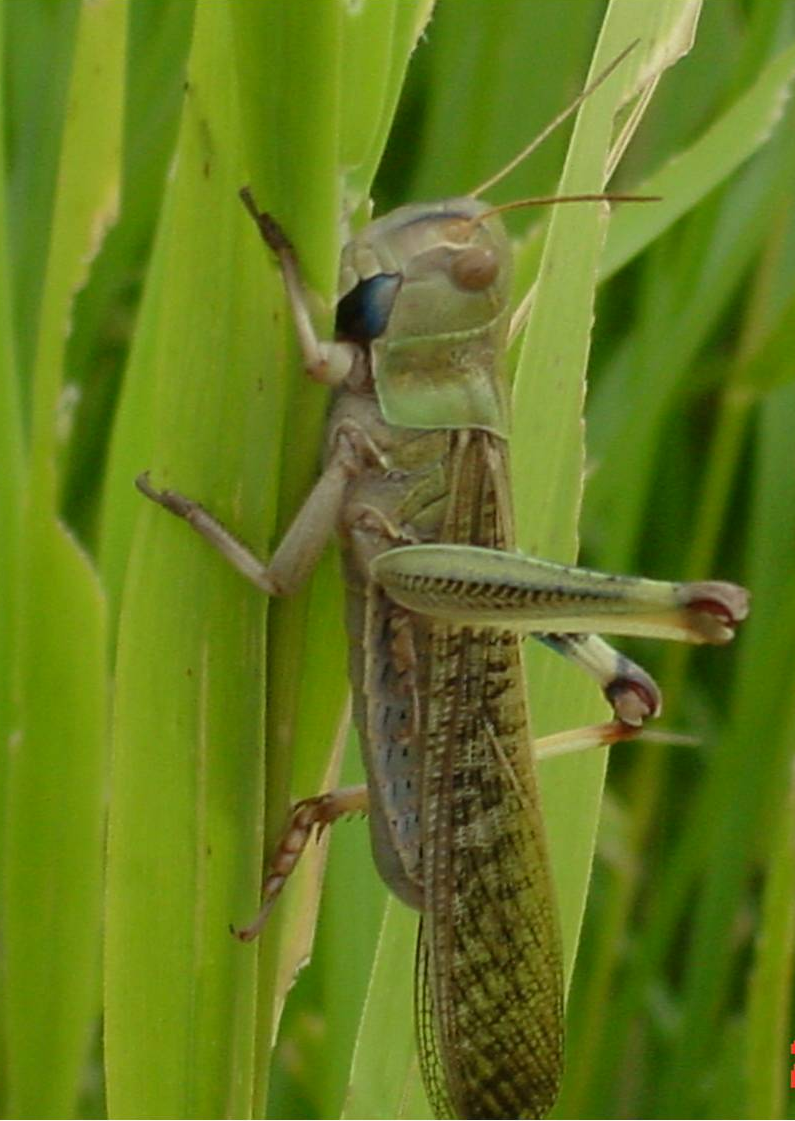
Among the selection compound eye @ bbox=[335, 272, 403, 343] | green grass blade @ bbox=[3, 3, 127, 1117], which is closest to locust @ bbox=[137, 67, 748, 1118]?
compound eye @ bbox=[335, 272, 403, 343]

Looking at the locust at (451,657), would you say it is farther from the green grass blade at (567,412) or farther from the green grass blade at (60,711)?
the green grass blade at (60,711)

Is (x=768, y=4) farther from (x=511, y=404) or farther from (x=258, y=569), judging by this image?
(x=258, y=569)

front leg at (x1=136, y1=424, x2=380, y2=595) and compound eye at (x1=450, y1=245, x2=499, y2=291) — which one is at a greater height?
compound eye at (x1=450, y1=245, x2=499, y2=291)

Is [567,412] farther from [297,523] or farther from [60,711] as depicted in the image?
[60,711]

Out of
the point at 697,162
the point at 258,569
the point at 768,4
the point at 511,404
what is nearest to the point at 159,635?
→ the point at 258,569

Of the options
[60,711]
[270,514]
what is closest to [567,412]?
[270,514]

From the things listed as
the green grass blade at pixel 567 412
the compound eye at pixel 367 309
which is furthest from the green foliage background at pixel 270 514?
the compound eye at pixel 367 309

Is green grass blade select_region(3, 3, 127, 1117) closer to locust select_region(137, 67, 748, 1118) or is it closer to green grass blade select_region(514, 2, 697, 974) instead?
locust select_region(137, 67, 748, 1118)
